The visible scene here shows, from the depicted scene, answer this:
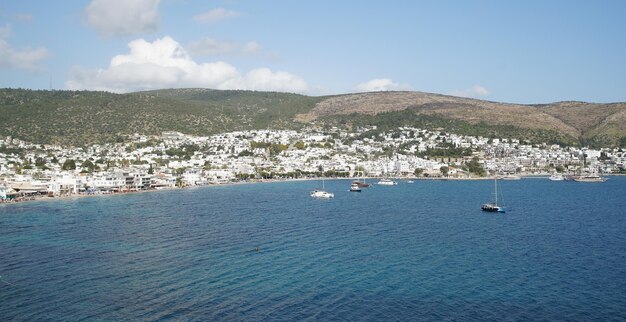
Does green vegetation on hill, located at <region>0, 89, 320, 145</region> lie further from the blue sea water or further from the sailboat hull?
the sailboat hull

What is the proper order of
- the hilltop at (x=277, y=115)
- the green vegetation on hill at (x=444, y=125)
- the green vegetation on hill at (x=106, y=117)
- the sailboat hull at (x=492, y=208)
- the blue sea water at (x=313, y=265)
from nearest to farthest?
1. the blue sea water at (x=313, y=265)
2. the sailboat hull at (x=492, y=208)
3. the green vegetation on hill at (x=106, y=117)
4. the hilltop at (x=277, y=115)
5. the green vegetation on hill at (x=444, y=125)

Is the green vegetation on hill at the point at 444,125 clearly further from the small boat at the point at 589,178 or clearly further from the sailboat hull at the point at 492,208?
the sailboat hull at the point at 492,208

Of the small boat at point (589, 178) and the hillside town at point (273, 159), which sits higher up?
the hillside town at point (273, 159)

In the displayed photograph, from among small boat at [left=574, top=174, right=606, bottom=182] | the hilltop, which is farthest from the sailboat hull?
the hilltop

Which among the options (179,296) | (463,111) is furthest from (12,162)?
(463,111)

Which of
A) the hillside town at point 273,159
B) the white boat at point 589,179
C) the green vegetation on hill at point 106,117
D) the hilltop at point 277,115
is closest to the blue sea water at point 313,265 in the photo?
the hillside town at point 273,159

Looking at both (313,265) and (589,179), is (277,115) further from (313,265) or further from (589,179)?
(313,265)
